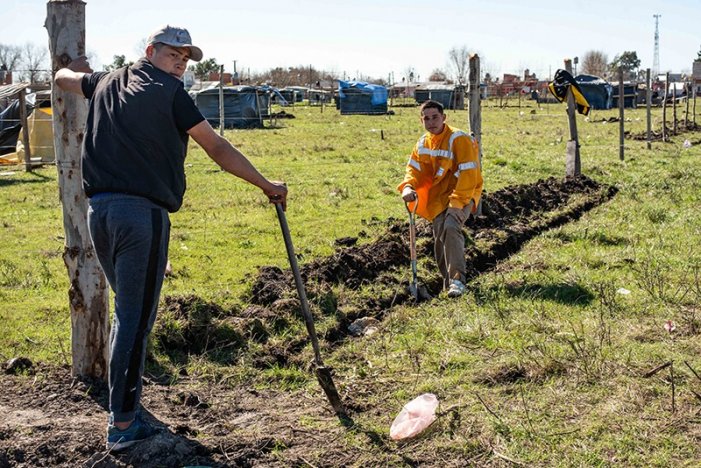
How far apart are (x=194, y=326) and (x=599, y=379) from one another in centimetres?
310

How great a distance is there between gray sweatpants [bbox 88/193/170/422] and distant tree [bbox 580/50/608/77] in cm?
8228

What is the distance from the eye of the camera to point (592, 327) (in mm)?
6484

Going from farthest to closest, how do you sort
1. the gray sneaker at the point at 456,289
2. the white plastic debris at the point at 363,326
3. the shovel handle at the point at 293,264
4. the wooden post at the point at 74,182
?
the gray sneaker at the point at 456,289 → the white plastic debris at the point at 363,326 → the wooden post at the point at 74,182 → the shovel handle at the point at 293,264

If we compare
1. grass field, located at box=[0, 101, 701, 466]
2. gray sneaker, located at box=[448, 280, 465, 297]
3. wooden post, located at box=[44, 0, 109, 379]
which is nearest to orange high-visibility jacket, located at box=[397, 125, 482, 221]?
gray sneaker, located at box=[448, 280, 465, 297]

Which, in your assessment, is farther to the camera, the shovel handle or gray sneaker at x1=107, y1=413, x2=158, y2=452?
the shovel handle

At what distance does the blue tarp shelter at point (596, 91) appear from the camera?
49531mm

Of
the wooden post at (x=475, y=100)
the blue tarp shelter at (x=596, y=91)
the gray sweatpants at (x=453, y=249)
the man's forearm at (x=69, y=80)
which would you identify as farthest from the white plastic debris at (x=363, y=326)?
the blue tarp shelter at (x=596, y=91)

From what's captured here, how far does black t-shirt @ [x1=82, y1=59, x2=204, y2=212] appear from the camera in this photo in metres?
4.30

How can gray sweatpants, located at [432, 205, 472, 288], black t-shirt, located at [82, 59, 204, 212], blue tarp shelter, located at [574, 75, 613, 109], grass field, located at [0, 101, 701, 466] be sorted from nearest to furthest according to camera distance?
1. black t-shirt, located at [82, 59, 204, 212]
2. grass field, located at [0, 101, 701, 466]
3. gray sweatpants, located at [432, 205, 472, 288]
4. blue tarp shelter, located at [574, 75, 613, 109]

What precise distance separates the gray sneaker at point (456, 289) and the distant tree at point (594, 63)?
258 feet

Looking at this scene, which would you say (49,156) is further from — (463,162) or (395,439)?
(395,439)

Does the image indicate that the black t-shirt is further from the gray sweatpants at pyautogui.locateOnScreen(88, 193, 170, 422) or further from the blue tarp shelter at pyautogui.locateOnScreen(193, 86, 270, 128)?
the blue tarp shelter at pyautogui.locateOnScreen(193, 86, 270, 128)

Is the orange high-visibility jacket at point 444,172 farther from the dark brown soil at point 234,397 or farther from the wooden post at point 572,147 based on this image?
the wooden post at point 572,147

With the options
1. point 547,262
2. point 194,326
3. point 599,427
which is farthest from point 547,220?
point 599,427
